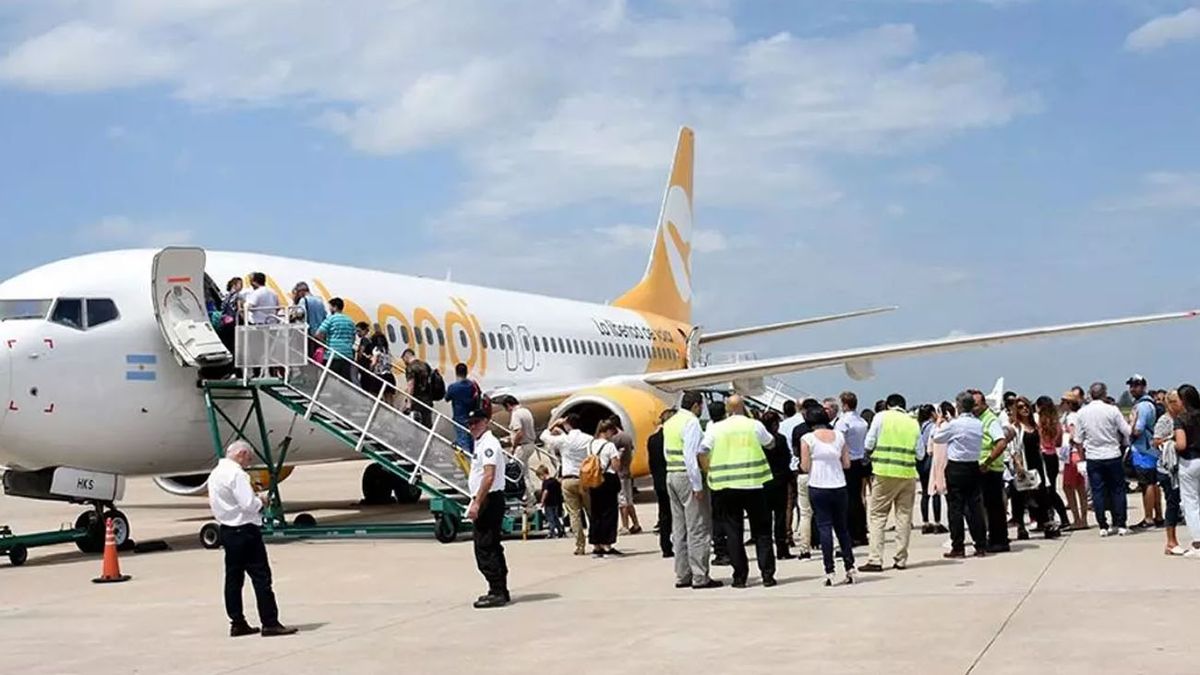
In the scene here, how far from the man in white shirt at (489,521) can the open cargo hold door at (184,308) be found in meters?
5.57

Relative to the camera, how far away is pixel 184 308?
1445cm

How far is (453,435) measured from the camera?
637 inches

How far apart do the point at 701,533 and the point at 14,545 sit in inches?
292

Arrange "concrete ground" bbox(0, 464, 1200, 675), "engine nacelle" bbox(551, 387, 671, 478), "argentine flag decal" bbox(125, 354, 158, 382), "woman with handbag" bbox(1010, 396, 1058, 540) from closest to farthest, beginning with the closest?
"concrete ground" bbox(0, 464, 1200, 675), "woman with handbag" bbox(1010, 396, 1058, 540), "argentine flag decal" bbox(125, 354, 158, 382), "engine nacelle" bbox(551, 387, 671, 478)

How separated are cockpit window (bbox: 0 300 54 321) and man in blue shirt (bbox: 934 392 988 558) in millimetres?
8813

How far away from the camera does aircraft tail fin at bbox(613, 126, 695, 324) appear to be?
32.3 metres

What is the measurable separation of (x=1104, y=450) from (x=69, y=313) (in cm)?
1030

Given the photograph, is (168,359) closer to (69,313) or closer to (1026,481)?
(69,313)

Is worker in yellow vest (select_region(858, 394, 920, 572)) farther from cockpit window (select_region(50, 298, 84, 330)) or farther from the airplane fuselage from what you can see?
cockpit window (select_region(50, 298, 84, 330))

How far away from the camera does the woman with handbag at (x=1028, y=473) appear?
43.9 ft

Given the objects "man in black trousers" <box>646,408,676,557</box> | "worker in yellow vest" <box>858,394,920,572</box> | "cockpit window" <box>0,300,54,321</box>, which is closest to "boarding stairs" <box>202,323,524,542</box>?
"cockpit window" <box>0,300,54,321</box>

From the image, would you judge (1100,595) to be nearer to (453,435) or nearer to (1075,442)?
(1075,442)

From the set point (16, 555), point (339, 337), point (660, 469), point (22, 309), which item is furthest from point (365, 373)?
point (660, 469)

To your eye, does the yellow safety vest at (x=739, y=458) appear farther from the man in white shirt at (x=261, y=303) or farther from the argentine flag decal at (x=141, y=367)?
the argentine flag decal at (x=141, y=367)
